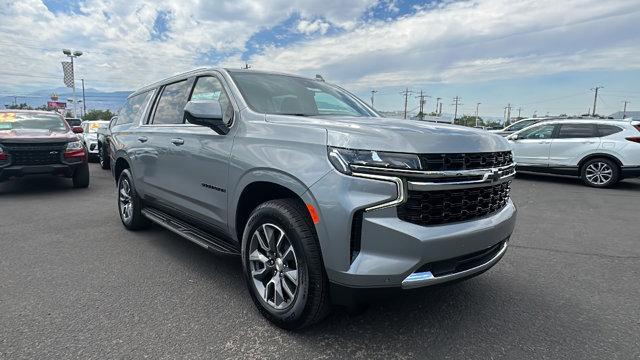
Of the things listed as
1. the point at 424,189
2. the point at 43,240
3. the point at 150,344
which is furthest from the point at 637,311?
the point at 43,240

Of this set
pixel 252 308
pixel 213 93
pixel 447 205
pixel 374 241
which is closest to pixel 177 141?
pixel 213 93

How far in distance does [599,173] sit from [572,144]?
92 centimetres

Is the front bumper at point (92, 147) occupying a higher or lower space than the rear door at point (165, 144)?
lower

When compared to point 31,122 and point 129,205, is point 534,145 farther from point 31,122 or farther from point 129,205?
point 31,122

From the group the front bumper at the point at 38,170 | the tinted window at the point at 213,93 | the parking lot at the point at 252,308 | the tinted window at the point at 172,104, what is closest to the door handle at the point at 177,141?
the tinted window at the point at 172,104

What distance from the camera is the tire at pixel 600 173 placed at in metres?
9.49

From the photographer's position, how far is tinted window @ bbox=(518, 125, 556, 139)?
422 inches

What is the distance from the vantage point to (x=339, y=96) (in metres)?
4.19

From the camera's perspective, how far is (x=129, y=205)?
5238 mm

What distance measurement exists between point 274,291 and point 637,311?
9.11 ft

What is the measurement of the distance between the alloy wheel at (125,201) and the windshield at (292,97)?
8.29 feet

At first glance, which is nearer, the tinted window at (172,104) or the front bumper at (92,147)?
the tinted window at (172,104)

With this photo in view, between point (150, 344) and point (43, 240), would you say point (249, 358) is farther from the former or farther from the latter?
point (43, 240)

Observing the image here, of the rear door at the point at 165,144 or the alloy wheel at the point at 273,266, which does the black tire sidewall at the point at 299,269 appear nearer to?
the alloy wheel at the point at 273,266
